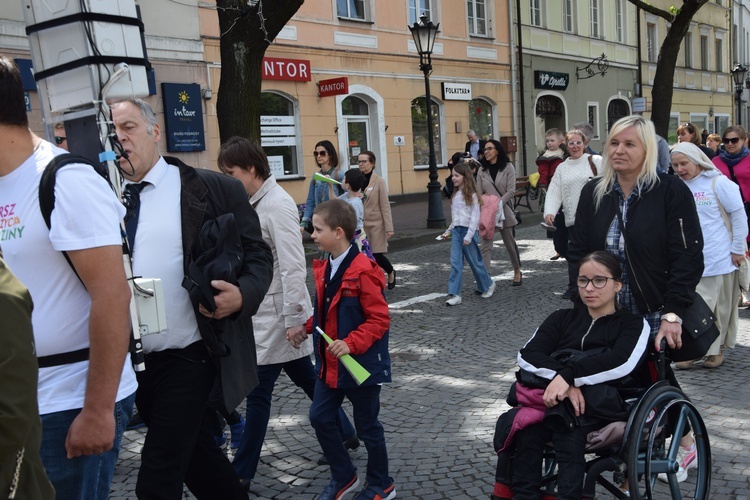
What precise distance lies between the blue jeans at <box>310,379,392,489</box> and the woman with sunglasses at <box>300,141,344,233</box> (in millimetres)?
4816

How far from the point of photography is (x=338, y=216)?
12.9 feet

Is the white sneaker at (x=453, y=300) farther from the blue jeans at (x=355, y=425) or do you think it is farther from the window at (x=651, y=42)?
the window at (x=651, y=42)

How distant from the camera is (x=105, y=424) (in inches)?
84.8

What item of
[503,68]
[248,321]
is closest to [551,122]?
[503,68]

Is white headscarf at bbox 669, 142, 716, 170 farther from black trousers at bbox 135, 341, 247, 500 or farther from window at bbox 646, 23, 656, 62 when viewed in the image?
window at bbox 646, 23, 656, 62

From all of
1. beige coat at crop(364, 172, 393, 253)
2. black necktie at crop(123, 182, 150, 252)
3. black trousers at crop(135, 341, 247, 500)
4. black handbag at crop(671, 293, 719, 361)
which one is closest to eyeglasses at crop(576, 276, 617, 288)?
black handbag at crop(671, 293, 719, 361)

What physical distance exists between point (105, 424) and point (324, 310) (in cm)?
181

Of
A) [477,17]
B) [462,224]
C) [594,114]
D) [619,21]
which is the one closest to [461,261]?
[462,224]

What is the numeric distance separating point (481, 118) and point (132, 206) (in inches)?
959

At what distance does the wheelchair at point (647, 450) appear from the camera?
10.1ft

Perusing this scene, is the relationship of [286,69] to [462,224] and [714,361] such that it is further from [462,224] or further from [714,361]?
[714,361]

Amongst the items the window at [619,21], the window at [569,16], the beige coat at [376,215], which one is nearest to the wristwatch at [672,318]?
the beige coat at [376,215]

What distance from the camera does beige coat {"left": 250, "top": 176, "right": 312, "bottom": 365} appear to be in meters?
4.06

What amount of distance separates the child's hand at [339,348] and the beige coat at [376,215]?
5879 millimetres
